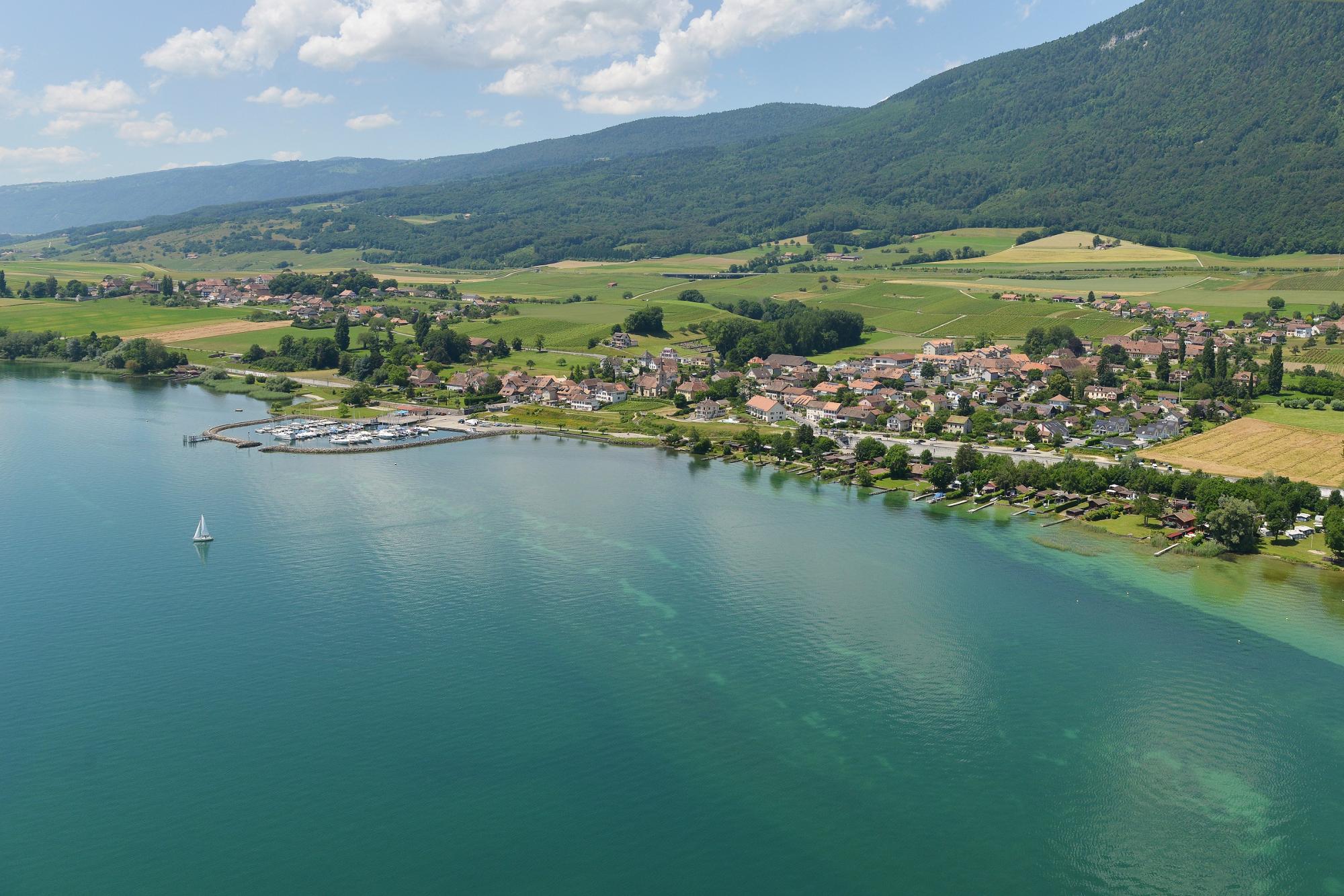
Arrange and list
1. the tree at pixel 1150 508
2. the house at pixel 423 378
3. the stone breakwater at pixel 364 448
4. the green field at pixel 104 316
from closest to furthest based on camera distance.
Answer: the tree at pixel 1150 508 < the stone breakwater at pixel 364 448 < the house at pixel 423 378 < the green field at pixel 104 316

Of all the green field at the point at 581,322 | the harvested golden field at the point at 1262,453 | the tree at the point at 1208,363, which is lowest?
the harvested golden field at the point at 1262,453

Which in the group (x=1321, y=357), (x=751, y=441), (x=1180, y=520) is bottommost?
(x=1180, y=520)

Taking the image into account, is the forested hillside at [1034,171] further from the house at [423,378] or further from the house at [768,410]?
the house at [768,410]

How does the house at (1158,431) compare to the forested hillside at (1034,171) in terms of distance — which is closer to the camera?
the house at (1158,431)

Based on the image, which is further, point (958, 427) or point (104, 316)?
point (104, 316)

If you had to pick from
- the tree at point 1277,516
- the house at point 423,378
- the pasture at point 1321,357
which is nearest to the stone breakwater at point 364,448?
the house at point 423,378

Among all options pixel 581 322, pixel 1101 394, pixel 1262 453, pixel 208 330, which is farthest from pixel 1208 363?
pixel 208 330

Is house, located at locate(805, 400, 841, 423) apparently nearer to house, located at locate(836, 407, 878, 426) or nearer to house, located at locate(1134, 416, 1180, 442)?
house, located at locate(836, 407, 878, 426)

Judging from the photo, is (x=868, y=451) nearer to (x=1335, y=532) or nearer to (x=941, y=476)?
(x=941, y=476)
